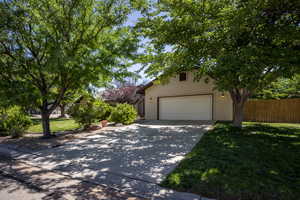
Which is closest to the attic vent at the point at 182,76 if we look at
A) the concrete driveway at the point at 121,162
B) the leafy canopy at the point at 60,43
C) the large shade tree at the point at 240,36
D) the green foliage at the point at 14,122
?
the leafy canopy at the point at 60,43

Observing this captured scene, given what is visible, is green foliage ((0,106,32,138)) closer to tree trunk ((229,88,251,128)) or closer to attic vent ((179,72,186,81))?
attic vent ((179,72,186,81))

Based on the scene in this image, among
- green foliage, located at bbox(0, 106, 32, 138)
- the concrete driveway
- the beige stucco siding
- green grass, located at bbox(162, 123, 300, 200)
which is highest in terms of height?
the beige stucco siding

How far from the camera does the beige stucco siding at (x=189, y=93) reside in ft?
37.8

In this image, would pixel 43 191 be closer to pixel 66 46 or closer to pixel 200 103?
pixel 66 46

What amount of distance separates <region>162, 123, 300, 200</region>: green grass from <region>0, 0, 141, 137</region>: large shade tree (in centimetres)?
466

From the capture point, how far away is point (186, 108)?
1284 centimetres

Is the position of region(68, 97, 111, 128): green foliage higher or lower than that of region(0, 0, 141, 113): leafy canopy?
lower

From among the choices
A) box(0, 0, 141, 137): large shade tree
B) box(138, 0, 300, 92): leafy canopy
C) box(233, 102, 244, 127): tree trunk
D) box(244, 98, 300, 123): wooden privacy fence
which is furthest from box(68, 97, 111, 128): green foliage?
box(244, 98, 300, 123): wooden privacy fence

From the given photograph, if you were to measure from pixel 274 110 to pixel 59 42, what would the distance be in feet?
48.0

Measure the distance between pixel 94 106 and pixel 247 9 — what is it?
8.28 m

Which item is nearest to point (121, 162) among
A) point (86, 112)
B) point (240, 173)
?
point (240, 173)

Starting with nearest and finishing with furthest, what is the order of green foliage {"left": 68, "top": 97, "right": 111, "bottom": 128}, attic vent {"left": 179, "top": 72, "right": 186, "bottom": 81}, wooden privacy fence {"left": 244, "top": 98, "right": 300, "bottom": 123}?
green foliage {"left": 68, "top": 97, "right": 111, "bottom": 128} → wooden privacy fence {"left": 244, "top": 98, "right": 300, "bottom": 123} → attic vent {"left": 179, "top": 72, "right": 186, "bottom": 81}

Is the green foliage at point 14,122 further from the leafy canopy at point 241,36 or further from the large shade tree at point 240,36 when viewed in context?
the leafy canopy at point 241,36

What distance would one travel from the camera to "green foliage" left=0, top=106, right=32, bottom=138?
7309 mm
